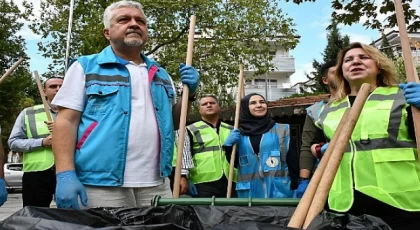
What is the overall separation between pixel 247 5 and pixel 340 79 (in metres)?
11.6

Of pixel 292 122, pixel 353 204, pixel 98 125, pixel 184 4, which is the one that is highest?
pixel 184 4

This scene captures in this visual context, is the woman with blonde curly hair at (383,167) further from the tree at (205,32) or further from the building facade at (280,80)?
the building facade at (280,80)

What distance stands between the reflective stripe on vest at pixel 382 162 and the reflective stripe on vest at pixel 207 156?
2.40m

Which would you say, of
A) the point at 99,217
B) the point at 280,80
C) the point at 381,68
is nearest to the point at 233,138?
the point at 381,68

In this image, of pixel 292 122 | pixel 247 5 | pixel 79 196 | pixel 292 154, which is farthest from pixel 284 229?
pixel 247 5

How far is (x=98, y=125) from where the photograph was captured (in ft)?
7.01

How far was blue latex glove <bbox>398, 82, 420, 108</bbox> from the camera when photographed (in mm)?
1793

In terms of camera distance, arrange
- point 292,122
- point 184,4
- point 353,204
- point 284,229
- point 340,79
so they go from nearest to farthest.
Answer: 1. point 284,229
2. point 353,204
3. point 340,79
4. point 292,122
5. point 184,4

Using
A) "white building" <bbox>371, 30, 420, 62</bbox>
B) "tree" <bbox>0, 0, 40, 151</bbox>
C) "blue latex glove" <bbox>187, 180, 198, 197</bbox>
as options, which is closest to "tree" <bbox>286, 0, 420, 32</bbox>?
"white building" <bbox>371, 30, 420, 62</bbox>

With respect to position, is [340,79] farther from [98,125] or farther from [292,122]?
[292,122]

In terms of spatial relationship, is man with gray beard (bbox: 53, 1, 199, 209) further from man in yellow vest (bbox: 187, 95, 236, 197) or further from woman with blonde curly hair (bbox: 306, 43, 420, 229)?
man in yellow vest (bbox: 187, 95, 236, 197)

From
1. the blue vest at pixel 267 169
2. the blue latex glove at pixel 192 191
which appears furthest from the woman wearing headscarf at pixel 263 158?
the blue latex glove at pixel 192 191

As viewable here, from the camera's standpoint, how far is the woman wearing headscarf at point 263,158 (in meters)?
3.75

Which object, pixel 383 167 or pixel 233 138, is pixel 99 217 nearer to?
pixel 383 167
